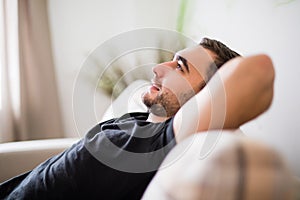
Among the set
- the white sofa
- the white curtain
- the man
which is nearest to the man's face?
the man

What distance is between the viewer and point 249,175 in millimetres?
441

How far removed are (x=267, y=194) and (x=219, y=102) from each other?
0.27 m

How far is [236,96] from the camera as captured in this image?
677 millimetres

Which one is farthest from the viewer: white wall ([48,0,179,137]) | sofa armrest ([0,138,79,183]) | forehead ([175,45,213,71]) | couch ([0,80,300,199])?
white wall ([48,0,179,137])

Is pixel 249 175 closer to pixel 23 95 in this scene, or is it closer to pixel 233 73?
pixel 233 73

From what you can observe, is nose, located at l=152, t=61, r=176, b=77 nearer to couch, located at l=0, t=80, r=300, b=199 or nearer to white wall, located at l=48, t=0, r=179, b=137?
couch, located at l=0, t=80, r=300, b=199

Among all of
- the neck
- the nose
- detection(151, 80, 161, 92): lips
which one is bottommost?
the neck

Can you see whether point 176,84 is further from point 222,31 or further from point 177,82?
point 222,31

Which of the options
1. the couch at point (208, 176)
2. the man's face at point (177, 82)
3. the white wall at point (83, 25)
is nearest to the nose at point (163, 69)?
the man's face at point (177, 82)

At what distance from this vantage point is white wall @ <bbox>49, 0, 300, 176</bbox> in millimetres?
951

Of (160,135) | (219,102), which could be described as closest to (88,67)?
(160,135)

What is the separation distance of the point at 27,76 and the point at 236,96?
1661 millimetres

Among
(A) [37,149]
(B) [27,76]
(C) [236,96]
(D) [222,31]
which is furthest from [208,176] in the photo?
(B) [27,76]

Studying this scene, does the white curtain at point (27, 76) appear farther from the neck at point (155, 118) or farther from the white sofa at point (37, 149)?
the neck at point (155, 118)
